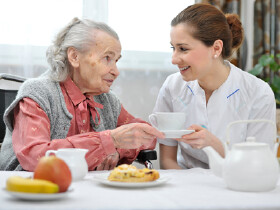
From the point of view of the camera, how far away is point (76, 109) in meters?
1.75

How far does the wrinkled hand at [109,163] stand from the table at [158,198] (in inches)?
22.8

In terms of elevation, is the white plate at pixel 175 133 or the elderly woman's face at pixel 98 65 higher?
the elderly woman's face at pixel 98 65

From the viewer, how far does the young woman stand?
1.84 meters

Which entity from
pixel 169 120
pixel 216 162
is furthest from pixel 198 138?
pixel 216 162

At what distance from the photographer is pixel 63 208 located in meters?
0.74

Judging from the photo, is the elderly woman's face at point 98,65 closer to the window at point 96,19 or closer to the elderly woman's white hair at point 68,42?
the elderly woman's white hair at point 68,42

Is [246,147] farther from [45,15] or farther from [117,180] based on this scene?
[45,15]

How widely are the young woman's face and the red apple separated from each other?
1.12m

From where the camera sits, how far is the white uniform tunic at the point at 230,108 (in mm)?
1831

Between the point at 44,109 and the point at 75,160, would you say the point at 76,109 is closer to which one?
the point at 44,109

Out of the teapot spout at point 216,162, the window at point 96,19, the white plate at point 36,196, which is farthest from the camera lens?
the window at point 96,19

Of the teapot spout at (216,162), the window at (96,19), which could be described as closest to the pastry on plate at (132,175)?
the teapot spout at (216,162)

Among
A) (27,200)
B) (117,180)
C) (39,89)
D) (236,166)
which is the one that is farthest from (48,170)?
(39,89)

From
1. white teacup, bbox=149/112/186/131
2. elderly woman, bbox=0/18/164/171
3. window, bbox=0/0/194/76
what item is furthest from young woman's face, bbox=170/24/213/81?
window, bbox=0/0/194/76
